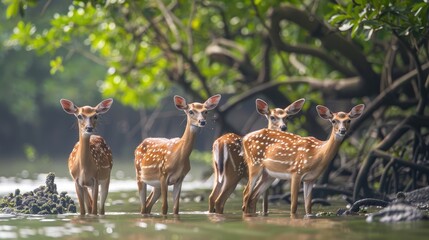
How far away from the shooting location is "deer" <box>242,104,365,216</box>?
14.8 m

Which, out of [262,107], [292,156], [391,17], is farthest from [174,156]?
[391,17]

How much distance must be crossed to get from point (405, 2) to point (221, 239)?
5.66 metres

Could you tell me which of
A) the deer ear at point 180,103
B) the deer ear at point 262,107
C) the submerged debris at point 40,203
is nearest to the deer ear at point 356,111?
the deer ear at point 262,107

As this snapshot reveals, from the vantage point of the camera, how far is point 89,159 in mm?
14984

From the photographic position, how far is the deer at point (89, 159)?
14.8 metres

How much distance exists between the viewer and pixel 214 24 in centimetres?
2831

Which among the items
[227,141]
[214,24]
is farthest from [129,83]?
[227,141]

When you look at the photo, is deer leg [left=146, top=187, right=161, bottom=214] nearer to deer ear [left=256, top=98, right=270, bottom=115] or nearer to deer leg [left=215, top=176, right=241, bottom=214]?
deer leg [left=215, top=176, right=241, bottom=214]

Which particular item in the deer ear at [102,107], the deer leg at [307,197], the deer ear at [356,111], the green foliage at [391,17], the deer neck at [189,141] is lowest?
the deer leg at [307,197]

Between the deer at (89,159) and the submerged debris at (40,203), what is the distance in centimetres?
66

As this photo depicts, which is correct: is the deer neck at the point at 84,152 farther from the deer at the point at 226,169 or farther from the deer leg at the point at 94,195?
the deer at the point at 226,169

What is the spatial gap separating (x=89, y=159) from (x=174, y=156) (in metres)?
1.05

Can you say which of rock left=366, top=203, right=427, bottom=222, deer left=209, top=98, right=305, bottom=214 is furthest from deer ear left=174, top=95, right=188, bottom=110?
rock left=366, top=203, right=427, bottom=222

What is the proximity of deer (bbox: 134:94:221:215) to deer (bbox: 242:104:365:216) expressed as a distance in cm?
81
